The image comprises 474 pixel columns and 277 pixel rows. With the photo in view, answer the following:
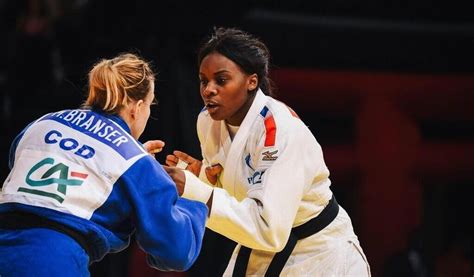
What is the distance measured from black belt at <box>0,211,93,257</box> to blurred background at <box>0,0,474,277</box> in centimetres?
271

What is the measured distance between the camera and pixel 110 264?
527cm

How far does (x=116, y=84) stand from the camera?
305 cm

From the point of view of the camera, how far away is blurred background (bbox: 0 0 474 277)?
5.91 meters

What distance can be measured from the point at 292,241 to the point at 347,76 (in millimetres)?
3205

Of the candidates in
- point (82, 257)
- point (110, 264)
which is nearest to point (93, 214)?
point (82, 257)

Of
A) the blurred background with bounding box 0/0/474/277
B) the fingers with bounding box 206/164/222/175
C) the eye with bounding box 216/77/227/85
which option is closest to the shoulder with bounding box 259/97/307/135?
the eye with bounding box 216/77/227/85

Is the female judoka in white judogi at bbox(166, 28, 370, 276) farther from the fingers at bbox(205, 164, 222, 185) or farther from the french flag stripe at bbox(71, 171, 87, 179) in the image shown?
the french flag stripe at bbox(71, 171, 87, 179)

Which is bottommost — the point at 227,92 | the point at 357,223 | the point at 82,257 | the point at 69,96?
the point at 357,223

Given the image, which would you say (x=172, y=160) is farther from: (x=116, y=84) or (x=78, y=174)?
(x=78, y=174)

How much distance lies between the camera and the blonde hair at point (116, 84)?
3041 mm

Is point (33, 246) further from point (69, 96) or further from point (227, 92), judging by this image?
point (69, 96)

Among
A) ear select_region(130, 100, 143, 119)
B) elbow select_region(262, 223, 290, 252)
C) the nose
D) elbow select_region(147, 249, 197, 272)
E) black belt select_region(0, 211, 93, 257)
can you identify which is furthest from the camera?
the nose

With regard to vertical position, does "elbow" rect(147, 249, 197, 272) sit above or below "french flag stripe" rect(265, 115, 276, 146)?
below

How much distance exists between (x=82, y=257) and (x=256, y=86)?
1159 millimetres
